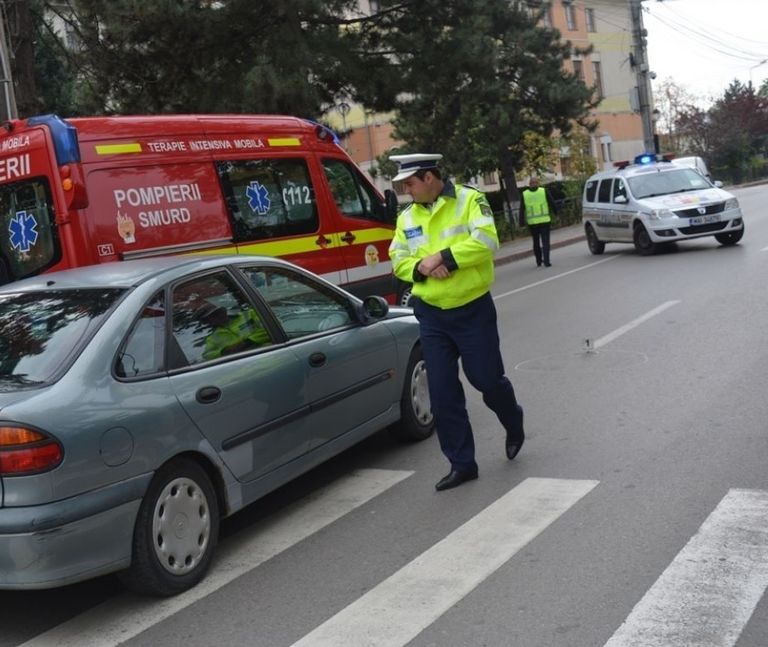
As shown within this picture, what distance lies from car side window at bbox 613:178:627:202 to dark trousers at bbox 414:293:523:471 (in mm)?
14353

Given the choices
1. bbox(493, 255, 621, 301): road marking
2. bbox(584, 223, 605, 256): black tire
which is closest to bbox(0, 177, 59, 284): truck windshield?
bbox(493, 255, 621, 301): road marking

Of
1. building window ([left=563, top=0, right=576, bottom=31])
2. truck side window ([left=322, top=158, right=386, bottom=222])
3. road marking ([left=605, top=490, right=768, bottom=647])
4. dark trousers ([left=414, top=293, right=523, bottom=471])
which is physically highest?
building window ([left=563, top=0, right=576, bottom=31])

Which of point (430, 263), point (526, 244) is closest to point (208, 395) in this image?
point (430, 263)

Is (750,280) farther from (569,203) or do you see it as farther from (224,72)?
(569,203)

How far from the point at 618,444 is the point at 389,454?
148 cm

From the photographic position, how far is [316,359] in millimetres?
5594

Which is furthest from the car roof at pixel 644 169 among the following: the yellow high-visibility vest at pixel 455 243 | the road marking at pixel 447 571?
the road marking at pixel 447 571

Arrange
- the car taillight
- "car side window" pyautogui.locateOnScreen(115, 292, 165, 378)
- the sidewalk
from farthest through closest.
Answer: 1. the sidewalk
2. "car side window" pyautogui.locateOnScreen(115, 292, 165, 378)
3. the car taillight

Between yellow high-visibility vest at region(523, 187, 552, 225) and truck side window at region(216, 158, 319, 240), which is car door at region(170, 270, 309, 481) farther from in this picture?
yellow high-visibility vest at region(523, 187, 552, 225)

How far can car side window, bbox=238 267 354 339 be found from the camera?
221 inches

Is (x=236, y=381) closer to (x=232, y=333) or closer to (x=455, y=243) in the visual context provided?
(x=232, y=333)

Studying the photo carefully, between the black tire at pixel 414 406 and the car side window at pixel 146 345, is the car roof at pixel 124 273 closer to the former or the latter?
the car side window at pixel 146 345

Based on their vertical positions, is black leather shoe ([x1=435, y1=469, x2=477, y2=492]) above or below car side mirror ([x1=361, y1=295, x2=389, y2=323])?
below

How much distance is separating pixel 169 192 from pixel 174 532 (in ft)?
16.9
